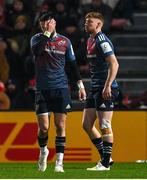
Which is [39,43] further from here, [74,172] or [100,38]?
[74,172]

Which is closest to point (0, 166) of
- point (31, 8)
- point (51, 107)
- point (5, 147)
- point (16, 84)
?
point (5, 147)

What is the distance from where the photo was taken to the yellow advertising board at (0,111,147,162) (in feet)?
54.0

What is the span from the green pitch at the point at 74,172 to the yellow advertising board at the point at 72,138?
0.66m

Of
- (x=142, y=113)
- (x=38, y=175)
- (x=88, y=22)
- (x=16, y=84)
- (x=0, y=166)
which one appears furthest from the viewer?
(x=16, y=84)

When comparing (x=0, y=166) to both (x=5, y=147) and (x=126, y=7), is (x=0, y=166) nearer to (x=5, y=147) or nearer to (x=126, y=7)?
(x=5, y=147)

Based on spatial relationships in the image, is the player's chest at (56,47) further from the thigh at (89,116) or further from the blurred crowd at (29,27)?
the blurred crowd at (29,27)

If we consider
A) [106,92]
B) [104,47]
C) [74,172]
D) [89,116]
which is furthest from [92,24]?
[74,172]

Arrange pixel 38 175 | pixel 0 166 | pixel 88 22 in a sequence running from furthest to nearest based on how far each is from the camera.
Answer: pixel 0 166, pixel 88 22, pixel 38 175

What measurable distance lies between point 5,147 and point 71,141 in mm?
1132

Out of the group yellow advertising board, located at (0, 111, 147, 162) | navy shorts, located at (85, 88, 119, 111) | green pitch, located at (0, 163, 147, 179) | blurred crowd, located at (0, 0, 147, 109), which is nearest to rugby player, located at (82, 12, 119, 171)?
navy shorts, located at (85, 88, 119, 111)

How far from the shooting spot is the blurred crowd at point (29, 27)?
19.4 metres

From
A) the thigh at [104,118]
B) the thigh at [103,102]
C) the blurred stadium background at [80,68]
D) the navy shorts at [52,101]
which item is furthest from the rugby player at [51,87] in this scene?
the blurred stadium background at [80,68]

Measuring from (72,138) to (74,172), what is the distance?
10.4 feet

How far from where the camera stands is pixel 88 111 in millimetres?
13750
